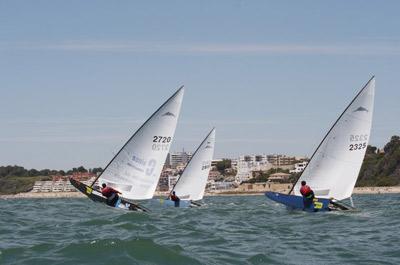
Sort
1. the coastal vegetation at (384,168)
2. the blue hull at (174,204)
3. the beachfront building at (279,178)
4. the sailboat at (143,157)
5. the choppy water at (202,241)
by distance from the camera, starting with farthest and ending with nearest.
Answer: the beachfront building at (279,178) → the coastal vegetation at (384,168) → the blue hull at (174,204) → the sailboat at (143,157) → the choppy water at (202,241)

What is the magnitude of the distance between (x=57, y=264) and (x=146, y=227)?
817 centimetres

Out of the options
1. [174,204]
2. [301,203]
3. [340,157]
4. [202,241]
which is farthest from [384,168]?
[202,241]

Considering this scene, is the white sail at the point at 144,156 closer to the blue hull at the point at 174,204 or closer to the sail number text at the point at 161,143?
the sail number text at the point at 161,143

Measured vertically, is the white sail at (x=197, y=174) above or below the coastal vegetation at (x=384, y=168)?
below

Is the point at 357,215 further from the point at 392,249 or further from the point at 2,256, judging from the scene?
the point at 2,256

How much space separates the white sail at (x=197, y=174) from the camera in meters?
47.3

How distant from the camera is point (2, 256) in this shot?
1544 centimetres

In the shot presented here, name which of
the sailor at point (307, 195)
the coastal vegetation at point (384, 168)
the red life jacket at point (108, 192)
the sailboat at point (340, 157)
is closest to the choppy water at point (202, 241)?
the sailor at point (307, 195)

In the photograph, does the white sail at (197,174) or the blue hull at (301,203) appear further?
the white sail at (197,174)

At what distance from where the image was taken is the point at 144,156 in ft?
116

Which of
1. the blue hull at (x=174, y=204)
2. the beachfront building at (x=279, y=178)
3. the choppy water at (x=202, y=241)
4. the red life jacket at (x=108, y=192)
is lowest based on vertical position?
the choppy water at (x=202, y=241)

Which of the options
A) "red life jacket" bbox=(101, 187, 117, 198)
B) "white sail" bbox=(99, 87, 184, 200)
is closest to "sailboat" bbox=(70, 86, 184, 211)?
"white sail" bbox=(99, 87, 184, 200)

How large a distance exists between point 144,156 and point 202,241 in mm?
16892

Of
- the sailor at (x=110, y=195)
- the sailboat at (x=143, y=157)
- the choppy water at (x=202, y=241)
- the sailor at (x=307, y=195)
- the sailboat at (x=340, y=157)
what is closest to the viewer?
the choppy water at (x=202, y=241)
